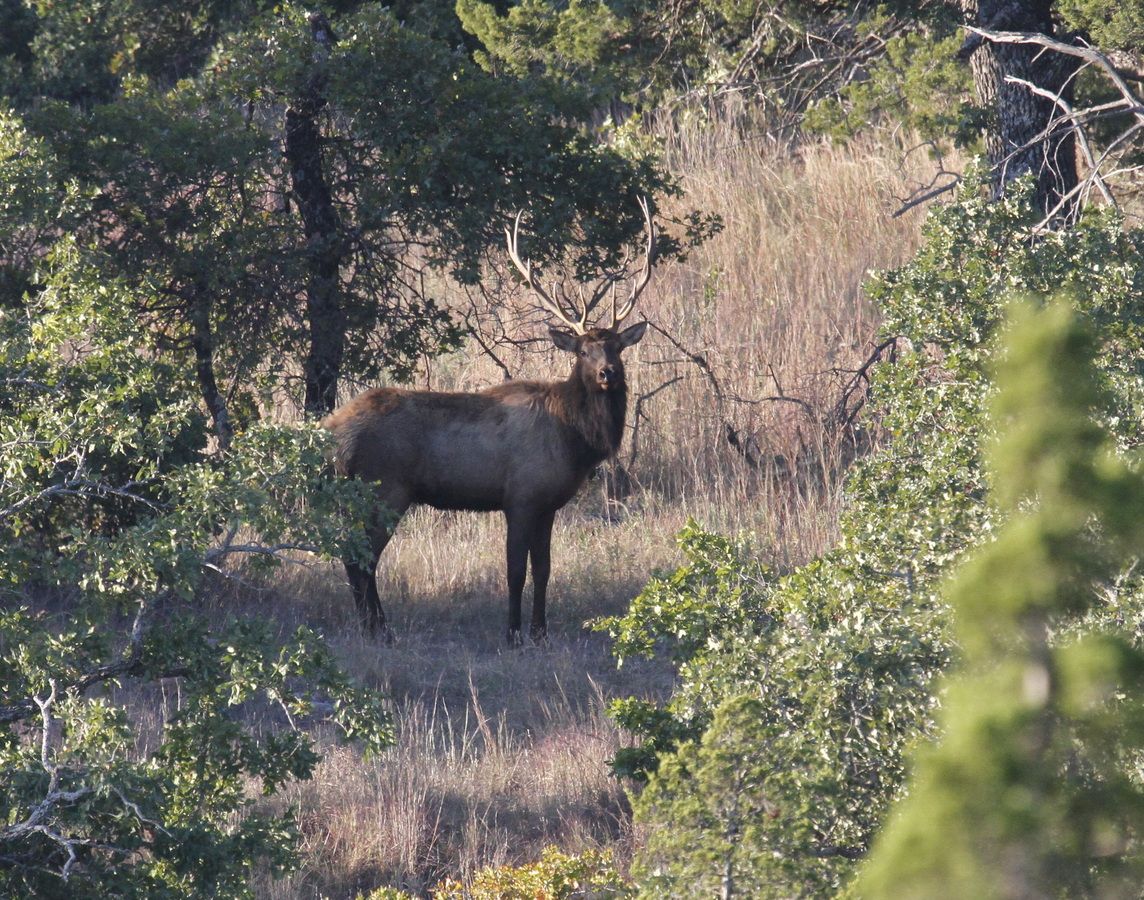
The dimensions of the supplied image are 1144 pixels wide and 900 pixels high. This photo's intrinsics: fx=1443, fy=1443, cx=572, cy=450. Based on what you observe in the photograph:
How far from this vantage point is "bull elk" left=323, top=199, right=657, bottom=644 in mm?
9625

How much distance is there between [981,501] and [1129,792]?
2.70 metres

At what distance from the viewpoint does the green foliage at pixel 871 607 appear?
3.28 meters

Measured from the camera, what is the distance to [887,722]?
3783 mm

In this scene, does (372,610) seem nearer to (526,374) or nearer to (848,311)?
(526,374)

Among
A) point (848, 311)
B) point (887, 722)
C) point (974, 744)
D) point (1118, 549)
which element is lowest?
point (887, 722)

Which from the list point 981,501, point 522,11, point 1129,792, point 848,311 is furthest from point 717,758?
point 848,311

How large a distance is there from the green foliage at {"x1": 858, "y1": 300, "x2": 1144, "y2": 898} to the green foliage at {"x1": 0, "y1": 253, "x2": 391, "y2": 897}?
9.57 ft

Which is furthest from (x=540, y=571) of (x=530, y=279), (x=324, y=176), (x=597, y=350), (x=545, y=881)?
(x=545, y=881)

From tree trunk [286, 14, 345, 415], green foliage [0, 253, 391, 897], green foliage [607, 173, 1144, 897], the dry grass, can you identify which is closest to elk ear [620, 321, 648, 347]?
the dry grass

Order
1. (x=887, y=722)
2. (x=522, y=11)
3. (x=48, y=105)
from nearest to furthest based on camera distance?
1. (x=887, y=722)
2. (x=48, y=105)
3. (x=522, y=11)

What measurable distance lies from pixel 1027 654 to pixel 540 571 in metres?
8.37

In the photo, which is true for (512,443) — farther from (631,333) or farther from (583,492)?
(583,492)

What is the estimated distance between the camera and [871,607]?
13.8ft

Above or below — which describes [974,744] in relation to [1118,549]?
below
